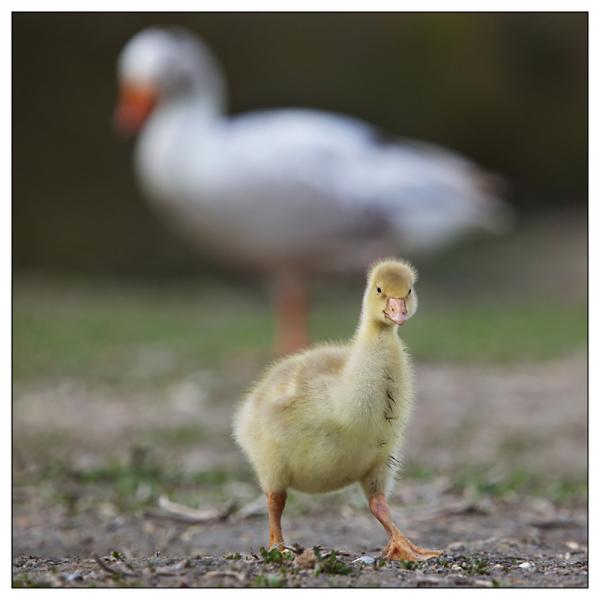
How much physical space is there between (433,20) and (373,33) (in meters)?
0.91

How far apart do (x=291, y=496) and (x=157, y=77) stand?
16.7ft

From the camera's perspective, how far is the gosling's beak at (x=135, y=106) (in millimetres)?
8766

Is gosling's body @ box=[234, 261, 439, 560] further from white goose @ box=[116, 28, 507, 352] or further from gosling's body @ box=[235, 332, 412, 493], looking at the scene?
white goose @ box=[116, 28, 507, 352]

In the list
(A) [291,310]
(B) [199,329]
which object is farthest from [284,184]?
(B) [199,329]

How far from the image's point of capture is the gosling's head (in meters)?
2.80

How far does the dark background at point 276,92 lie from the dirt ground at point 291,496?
647 centimetres

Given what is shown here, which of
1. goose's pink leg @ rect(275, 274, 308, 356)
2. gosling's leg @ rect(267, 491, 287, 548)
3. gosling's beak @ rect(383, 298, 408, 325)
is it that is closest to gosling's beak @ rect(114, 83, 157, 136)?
goose's pink leg @ rect(275, 274, 308, 356)

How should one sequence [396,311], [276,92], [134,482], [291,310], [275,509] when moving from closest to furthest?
[396,311] < [275,509] < [134,482] < [291,310] < [276,92]

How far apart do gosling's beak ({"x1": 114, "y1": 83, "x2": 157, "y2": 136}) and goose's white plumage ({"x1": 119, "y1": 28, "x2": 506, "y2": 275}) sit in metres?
0.02

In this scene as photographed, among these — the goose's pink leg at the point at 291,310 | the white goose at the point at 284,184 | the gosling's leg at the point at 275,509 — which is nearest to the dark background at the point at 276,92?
the white goose at the point at 284,184

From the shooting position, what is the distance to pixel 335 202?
8242mm

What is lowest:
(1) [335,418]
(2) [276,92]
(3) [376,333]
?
(1) [335,418]

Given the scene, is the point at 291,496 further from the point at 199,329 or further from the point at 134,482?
the point at 199,329

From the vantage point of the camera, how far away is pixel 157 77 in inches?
344
